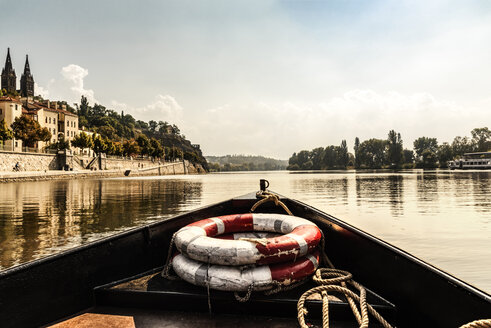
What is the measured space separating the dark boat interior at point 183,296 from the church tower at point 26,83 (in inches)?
4966

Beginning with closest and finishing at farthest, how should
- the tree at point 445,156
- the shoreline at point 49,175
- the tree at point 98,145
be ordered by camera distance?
the shoreline at point 49,175 < the tree at point 98,145 < the tree at point 445,156

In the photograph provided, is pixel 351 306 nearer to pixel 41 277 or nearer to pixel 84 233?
pixel 41 277

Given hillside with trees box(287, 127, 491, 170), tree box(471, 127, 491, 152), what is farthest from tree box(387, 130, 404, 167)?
tree box(471, 127, 491, 152)

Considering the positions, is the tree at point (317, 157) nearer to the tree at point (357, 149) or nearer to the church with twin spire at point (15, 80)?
the tree at point (357, 149)

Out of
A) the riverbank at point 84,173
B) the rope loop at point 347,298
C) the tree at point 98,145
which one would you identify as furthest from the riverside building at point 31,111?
the rope loop at point 347,298

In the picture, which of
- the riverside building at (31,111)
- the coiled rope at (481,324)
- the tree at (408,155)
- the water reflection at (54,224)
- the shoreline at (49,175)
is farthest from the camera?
the tree at (408,155)

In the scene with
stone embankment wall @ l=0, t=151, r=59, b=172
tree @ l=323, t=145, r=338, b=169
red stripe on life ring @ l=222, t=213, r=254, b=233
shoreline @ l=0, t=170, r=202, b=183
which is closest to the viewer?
red stripe on life ring @ l=222, t=213, r=254, b=233

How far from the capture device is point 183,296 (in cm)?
281

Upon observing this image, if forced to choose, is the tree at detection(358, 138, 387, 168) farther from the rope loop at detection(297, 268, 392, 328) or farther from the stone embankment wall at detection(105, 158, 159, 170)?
the rope loop at detection(297, 268, 392, 328)

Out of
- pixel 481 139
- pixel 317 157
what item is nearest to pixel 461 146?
pixel 481 139

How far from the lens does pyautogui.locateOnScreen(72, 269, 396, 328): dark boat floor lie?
2607mm

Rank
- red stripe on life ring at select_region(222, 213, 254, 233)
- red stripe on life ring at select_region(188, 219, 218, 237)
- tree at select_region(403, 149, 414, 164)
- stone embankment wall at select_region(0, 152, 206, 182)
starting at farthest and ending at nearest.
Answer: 1. tree at select_region(403, 149, 414, 164)
2. stone embankment wall at select_region(0, 152, 206, 182)
3. red stripe on life ring at select_region(222, 213, 254, 233)
4. red stripe on life ring at select_region(188, 219, 218, 237)

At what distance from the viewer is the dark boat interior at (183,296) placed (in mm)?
2311

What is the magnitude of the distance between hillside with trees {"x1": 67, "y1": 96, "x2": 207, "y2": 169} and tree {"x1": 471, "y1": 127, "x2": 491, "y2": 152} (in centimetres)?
11744
